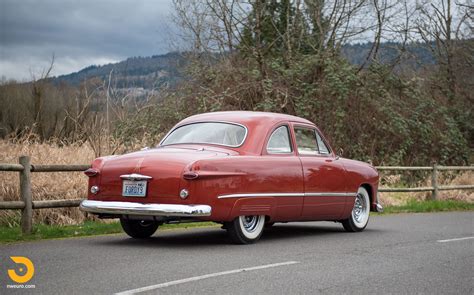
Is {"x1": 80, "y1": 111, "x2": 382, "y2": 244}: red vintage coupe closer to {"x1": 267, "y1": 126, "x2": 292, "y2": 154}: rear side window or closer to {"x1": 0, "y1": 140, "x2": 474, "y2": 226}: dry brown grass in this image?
Answer: {"x1": 267, "y1": 126, "x2": 292, "y2": 154}: rear side window

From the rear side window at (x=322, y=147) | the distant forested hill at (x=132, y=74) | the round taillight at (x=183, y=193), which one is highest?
the distant forested hill at (x=132, y=74)

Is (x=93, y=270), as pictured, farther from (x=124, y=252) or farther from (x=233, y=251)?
(x=233, y=251)

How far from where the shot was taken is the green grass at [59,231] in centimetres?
965

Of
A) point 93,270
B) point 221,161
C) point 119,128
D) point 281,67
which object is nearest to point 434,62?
point 281,67

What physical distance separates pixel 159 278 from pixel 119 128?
35.2 ft

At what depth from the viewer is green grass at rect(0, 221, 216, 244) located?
9.65m

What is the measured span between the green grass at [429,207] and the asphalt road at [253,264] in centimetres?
634

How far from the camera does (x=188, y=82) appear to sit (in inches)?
973

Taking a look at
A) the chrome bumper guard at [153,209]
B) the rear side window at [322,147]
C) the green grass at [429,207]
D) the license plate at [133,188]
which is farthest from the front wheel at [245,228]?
the green grass at [429,207]

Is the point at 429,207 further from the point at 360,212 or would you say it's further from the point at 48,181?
the point at 48,181

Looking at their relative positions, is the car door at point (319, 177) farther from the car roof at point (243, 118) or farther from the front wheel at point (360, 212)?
the front wheel at point (360, 212)

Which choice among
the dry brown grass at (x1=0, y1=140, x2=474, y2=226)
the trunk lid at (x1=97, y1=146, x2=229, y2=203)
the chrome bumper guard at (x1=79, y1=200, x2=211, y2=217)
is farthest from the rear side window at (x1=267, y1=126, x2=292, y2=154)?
the dry brown grass at (x1=0, y1=140, x2=474, y2=226)

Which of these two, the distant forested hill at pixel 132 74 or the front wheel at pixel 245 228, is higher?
the distant forested hill at pixel 132 74

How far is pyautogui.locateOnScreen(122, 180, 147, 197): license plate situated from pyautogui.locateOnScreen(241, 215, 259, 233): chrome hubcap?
1.47 m
